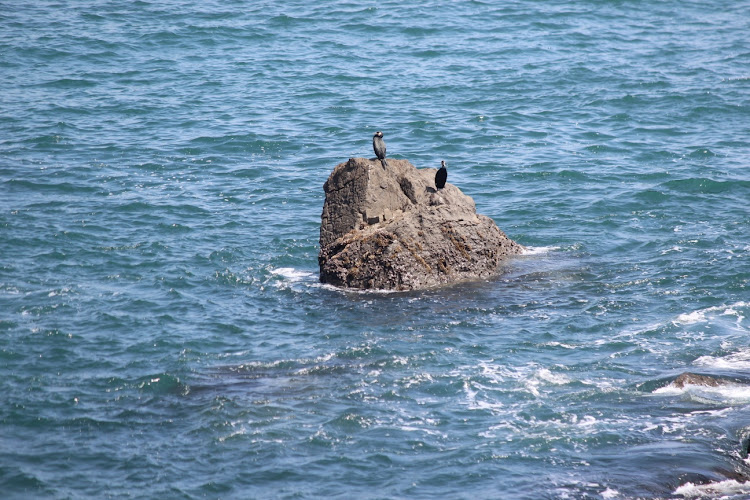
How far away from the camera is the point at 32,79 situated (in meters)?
29.9

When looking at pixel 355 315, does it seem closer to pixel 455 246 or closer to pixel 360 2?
→ pixel 455 246

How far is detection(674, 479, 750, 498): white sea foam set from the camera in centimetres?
1002

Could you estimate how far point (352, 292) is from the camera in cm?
1611

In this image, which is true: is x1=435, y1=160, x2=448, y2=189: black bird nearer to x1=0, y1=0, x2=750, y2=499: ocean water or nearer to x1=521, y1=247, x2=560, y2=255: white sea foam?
x1=0, y1=0, x2=750, y2=499: ocean water

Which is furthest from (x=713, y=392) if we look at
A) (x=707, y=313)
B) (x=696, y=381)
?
(x=707, y=313)

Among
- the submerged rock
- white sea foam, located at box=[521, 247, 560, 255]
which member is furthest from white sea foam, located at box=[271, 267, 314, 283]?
the submerged rock

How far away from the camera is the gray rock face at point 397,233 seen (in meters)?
16.1

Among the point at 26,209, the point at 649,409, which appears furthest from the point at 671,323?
the point at 26,209

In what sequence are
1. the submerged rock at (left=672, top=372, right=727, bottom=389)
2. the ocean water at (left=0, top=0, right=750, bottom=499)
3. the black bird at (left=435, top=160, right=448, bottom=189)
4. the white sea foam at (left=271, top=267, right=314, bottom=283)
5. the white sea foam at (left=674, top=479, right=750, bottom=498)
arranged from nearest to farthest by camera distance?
the white sea foam at (left=674, top=479, right=750, bottom=498) < the ocean water at (left=0, top=0, right=750, bottom=499) < the submerged rock at (left=672, top=372, right=727, bottom=389) < the black bird at (left=435, top=160, right=448, bottom=189) < the white sea foam at (left=271, top=267, right=314, bottom=283)

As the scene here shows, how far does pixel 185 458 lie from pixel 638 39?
102 feet

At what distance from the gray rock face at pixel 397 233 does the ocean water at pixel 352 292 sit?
45 centimetres

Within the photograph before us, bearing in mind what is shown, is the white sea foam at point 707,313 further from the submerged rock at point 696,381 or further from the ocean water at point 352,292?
the submerged rock at point 696,381

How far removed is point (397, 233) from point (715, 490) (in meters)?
7.74

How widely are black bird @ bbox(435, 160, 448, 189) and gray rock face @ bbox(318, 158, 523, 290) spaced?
0.55ft
